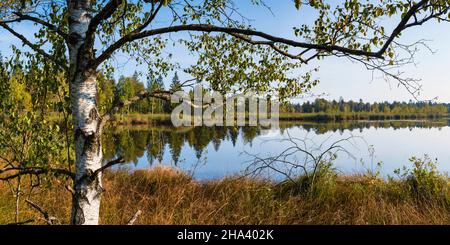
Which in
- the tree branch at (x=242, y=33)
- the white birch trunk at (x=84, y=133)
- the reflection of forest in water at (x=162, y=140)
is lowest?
the reflection of forest in water at (x=162, y=140)

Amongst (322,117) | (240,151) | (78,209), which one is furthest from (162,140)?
(322,117)

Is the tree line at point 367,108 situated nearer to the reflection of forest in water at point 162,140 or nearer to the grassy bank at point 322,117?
the grassy bank at point 322,117

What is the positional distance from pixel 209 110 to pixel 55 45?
5.83ft

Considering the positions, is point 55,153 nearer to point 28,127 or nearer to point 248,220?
point 28,127

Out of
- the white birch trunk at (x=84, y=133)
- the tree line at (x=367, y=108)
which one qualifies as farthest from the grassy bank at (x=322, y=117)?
the white birch trunk at (x=84, y=133)

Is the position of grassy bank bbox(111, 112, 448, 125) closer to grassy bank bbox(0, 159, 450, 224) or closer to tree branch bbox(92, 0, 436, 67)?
grassy bank bbox(0, 159, 450, 224)

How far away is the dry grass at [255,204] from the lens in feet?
23.5

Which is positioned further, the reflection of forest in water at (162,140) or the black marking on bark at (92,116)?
the reflection of forest in water at (162,140)

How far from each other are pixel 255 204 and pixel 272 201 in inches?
18.8

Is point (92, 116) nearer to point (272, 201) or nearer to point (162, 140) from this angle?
point (272, 201)

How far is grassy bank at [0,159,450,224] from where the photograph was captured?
23.7ft

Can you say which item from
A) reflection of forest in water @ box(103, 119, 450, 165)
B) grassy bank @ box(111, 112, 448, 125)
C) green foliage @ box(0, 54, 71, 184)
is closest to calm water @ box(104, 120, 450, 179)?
reflection of forest in water @ box(103, 119, 450, 165)

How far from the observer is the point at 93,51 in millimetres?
3459
